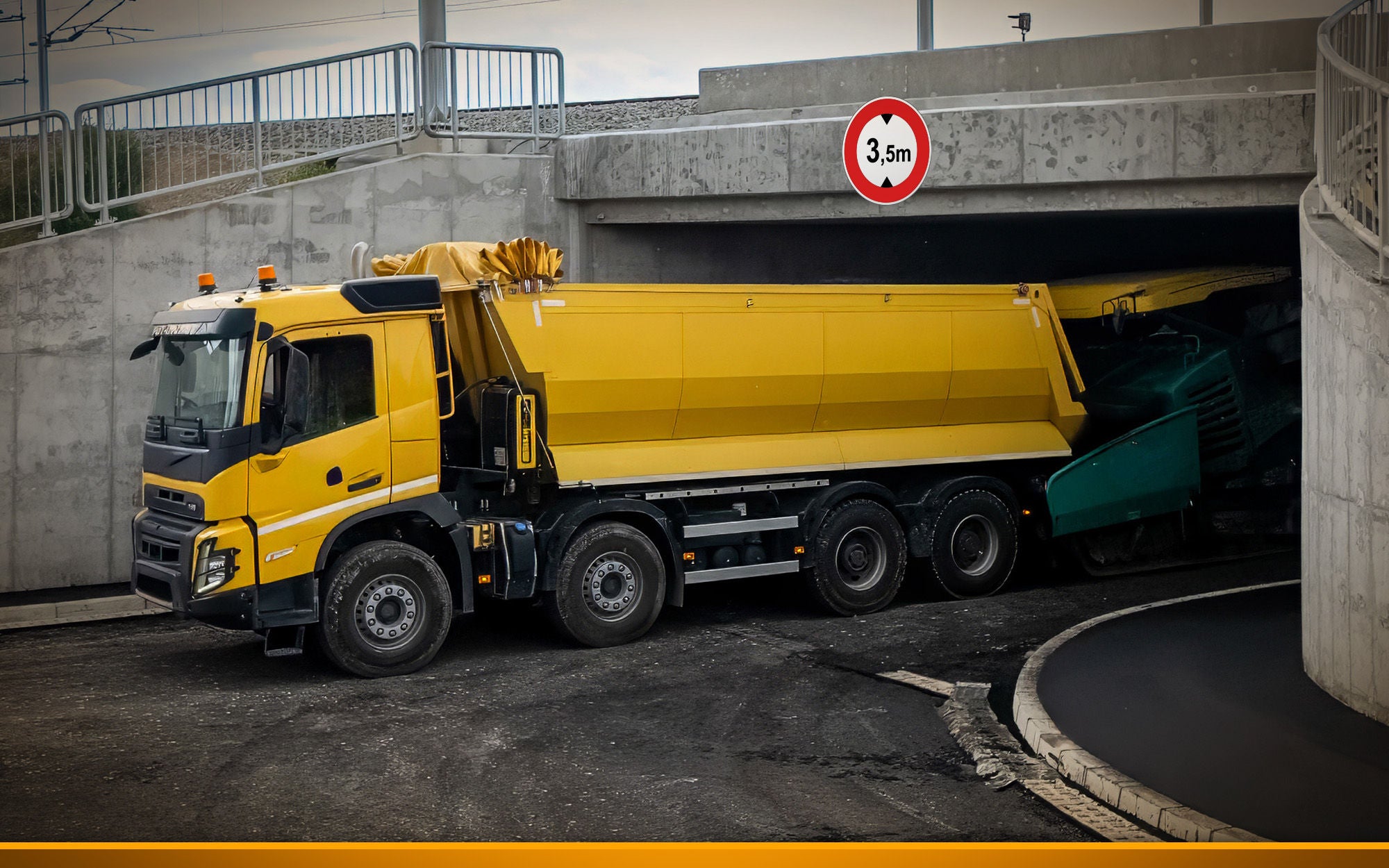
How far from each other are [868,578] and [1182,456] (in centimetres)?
354

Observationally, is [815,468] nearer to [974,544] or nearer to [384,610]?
[974,544]

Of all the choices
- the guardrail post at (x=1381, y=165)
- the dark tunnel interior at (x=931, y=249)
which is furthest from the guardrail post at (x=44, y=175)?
the guardrail post at (x=1381, y=165)

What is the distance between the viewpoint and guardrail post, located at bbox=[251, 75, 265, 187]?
42.4 ft

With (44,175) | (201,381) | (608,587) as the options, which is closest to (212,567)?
(201,381)

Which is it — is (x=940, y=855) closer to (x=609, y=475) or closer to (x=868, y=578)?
(x=609, y=475)

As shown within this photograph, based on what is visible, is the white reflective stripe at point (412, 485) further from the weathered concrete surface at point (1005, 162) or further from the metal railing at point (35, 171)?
the metal railing at point (35, 171)

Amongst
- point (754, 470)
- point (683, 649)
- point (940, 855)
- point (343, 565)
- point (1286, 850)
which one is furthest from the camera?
point (754, 470)

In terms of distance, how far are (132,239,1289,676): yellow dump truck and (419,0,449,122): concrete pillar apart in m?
3.74

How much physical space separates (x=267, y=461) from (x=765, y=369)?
4020 mm

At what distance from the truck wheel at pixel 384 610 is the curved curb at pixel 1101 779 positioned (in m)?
4.04

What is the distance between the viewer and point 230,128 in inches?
523

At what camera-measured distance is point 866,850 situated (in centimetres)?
561

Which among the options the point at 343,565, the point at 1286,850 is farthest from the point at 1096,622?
the point at 343,565

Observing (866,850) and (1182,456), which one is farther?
(1182,456)
